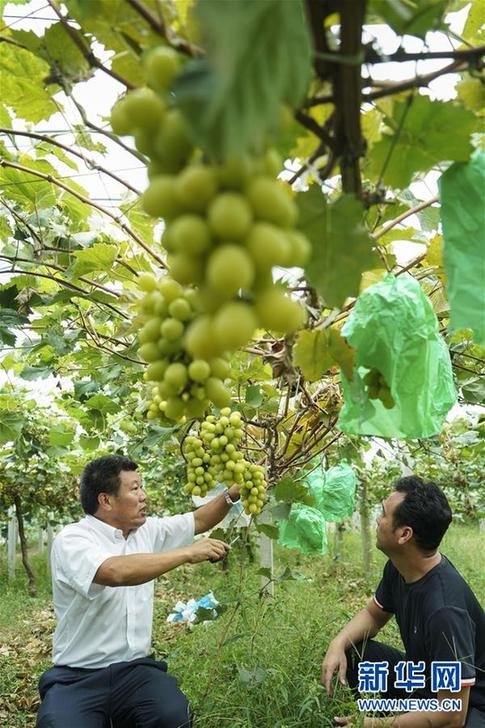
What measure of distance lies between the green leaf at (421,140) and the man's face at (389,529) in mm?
2235

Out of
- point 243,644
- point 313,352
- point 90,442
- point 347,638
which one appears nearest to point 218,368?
point 313,352

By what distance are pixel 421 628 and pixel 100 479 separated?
5.73 feet

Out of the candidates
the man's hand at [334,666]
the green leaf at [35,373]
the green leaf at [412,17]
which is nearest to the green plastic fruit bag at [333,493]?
the man's hand at [334,666]

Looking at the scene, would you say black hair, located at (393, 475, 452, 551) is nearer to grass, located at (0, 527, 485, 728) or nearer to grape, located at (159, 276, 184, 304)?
grass, located at (0, 527, 485, 728)

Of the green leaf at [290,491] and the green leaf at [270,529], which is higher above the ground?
the green leaf at [290,491]

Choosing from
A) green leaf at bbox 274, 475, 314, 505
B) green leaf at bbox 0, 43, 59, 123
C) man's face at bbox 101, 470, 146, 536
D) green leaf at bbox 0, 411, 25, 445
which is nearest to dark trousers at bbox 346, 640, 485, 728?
green leaf at bbox 274, 475, 314, 505

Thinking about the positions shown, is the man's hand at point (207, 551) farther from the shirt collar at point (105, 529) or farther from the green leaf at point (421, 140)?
the green leaf at point (421, 140)

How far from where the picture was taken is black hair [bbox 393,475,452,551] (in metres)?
2.81

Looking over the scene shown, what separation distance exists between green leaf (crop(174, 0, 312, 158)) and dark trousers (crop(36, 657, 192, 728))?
2.92 metres

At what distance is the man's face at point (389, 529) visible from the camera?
290 centimetres

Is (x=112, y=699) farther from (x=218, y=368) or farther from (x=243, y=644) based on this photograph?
(x=218, y=368)

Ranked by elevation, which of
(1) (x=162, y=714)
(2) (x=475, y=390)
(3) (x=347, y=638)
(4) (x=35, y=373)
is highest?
(4) (x=35, y=373)

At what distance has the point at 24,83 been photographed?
1.31 metres

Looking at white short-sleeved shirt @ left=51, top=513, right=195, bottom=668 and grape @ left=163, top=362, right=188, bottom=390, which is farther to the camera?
white short-sleeved shirt @ left=51, top=513, right=195, bottom=668
